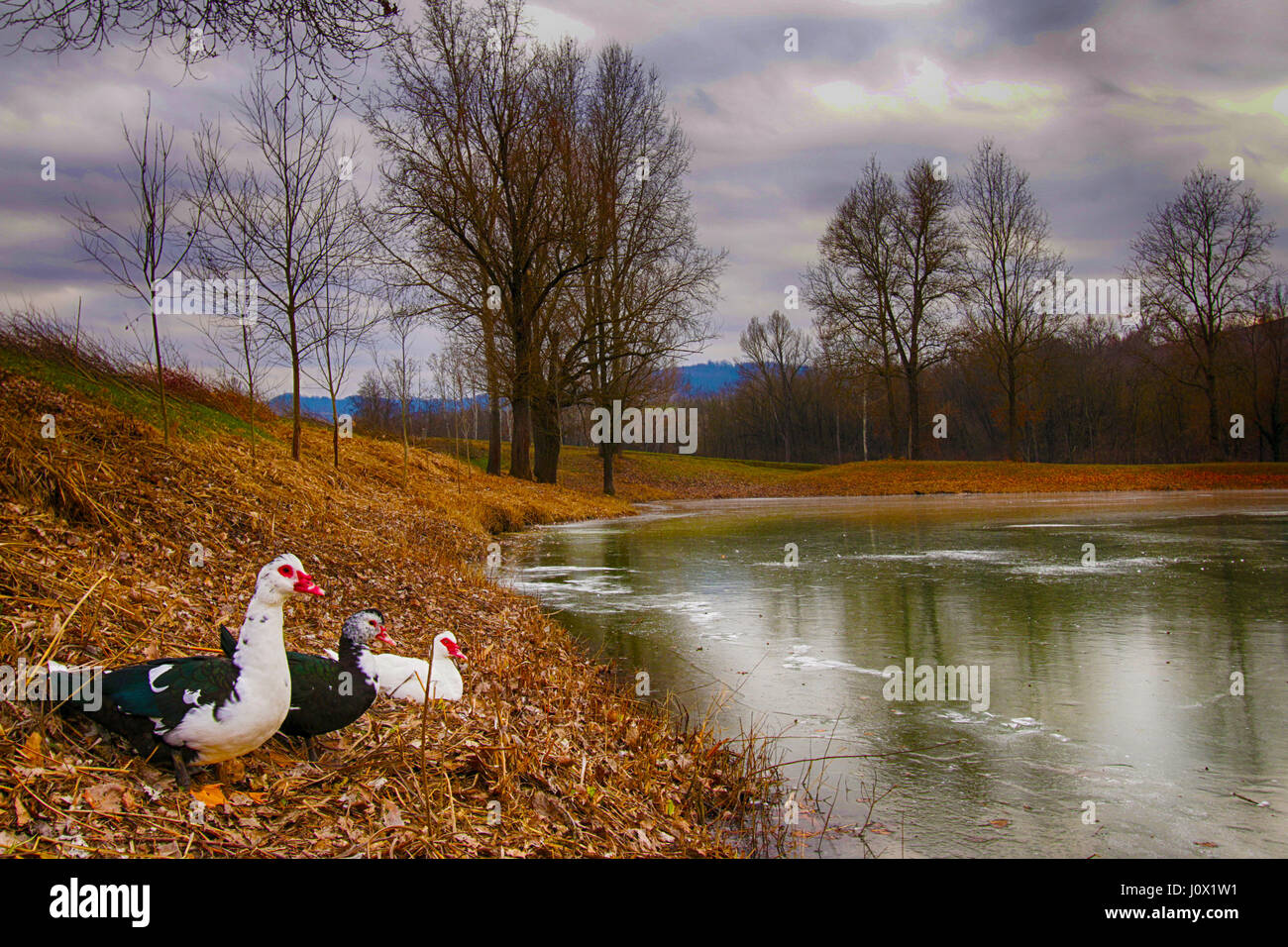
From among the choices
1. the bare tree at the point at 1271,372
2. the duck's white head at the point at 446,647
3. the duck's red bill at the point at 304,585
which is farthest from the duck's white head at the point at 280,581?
the bare tree at the point at 1271,372

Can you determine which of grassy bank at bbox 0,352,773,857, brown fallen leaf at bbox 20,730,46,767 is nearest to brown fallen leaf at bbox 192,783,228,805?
grassy bank at bbox 0,352,773,857

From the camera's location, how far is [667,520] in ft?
84.8

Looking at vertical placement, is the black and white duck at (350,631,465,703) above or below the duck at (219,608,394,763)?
below

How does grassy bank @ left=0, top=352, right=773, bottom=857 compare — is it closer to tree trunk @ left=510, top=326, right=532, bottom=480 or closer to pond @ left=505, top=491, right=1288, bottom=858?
pond @ left=505, top=491, right=1288, bottom=858

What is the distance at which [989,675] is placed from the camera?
669 centimetres

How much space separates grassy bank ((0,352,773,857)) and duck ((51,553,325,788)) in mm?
184

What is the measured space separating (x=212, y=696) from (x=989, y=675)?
5.77 meters

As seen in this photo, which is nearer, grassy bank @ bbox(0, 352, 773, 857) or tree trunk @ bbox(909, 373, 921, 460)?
grassy bank @ bbox(0, 352, 773, 857)

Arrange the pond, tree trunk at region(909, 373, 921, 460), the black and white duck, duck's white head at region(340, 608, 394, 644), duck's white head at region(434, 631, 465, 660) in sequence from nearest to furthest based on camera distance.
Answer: the pond
duck's white head at region(340, 608, 394, 644)
the black and white duck
duck's white head at region(434, 631, 465, 660)
tree trunk at region(909, 373, 921, 460)

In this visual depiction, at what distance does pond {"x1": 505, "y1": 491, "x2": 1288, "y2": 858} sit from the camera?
4.01m

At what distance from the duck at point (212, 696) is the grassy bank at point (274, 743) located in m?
0.18

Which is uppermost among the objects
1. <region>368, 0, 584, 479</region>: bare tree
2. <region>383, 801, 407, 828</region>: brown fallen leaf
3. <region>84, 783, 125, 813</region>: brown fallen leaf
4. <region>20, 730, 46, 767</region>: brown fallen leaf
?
<region>368, 0, 584, 479</region>: bare tree
